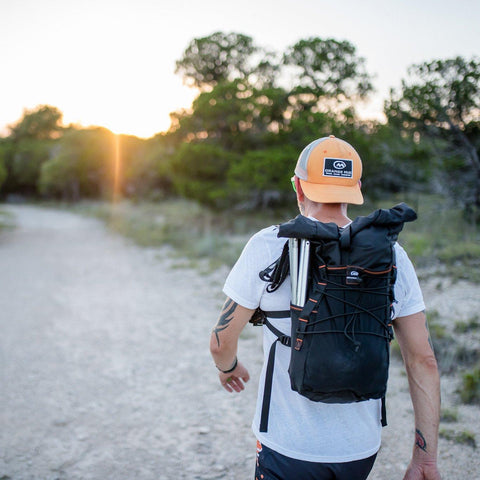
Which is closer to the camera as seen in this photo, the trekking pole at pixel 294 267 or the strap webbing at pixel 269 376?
the trekking pole at pixel 294 267

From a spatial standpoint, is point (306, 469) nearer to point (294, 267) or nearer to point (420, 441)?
point (420, 441)

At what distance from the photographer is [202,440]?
3695 millimetres

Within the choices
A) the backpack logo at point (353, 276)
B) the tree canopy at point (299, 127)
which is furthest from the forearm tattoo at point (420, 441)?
the tree canopy at point (299, 127)

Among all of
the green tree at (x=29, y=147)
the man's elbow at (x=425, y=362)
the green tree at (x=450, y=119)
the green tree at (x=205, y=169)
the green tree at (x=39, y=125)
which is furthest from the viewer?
the green tree at (x=39, y=125)

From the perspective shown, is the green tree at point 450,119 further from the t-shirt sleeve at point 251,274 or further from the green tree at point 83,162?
the green tree at point 83,162

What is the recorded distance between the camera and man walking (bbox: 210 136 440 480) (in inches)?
59.0

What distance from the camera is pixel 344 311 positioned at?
1.40m

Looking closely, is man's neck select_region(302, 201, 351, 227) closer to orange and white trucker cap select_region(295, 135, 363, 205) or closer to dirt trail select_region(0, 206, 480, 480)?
orange and white trucker cap select_region(295, 135, 363, 205)

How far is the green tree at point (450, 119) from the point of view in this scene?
808cm

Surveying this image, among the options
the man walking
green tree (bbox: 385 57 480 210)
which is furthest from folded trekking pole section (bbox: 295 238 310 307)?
green tree (bbox: 385 57 480 210)

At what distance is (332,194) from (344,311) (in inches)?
16.4

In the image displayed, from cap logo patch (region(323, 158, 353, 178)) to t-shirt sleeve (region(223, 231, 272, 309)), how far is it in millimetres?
327

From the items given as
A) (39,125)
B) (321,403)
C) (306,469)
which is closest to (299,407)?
(321,403)

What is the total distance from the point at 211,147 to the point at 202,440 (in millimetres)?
12868
